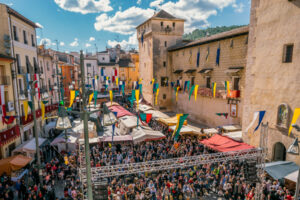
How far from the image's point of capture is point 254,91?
15.5m

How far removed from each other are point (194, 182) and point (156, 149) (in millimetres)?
4933

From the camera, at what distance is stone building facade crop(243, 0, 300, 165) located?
1240 centimetres

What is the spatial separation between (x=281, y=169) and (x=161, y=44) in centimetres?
2726

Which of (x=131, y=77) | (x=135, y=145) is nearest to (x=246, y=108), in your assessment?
(x=135, y=145)

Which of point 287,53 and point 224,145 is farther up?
point 287,53

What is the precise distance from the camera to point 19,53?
774 inches

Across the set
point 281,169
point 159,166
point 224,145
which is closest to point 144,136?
point 159,166

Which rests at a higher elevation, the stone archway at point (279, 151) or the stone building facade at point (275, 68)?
the stone building facade at point (275, 68)

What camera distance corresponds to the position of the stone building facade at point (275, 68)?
12.4 metres

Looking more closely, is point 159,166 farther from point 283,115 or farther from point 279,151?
point 279,151

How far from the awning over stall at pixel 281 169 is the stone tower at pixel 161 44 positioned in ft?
79.9

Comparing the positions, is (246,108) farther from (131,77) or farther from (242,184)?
(131,77)

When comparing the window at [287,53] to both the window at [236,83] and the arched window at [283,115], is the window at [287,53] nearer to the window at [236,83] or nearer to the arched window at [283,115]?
the arched window at [283,115]

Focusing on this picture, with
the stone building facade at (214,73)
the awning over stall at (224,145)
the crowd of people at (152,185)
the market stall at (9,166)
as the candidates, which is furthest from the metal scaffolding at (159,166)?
the stone building facade at (214,73)
